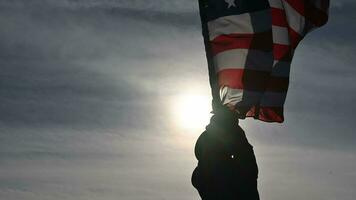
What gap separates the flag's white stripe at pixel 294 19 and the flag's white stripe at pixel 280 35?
1.09 feet

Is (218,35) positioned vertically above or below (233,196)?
above

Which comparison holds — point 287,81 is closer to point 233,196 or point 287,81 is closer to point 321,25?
Result: point 321,25

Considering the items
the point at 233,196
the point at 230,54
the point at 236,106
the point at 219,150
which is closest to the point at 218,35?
the point at 230,54

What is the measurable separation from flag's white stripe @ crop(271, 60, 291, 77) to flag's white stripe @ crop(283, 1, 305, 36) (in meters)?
1.16

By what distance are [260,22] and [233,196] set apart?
4614 mm

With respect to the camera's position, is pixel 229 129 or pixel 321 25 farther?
pixel 321 25

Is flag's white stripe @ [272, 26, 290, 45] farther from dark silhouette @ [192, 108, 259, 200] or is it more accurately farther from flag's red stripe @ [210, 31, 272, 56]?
dark silhouette @ [192, 108, 259, 200]

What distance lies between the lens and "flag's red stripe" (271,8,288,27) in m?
18.9

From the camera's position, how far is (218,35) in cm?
1692

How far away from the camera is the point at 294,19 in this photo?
19.2m

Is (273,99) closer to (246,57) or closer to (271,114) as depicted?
(271,114)

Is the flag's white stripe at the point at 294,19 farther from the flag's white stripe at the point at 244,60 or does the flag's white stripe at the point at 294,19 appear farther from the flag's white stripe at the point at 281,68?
the flag's white stripe at the point at 244,60

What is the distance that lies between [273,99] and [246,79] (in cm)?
163

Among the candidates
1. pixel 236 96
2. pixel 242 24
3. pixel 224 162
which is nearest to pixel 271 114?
pixel 236 96
